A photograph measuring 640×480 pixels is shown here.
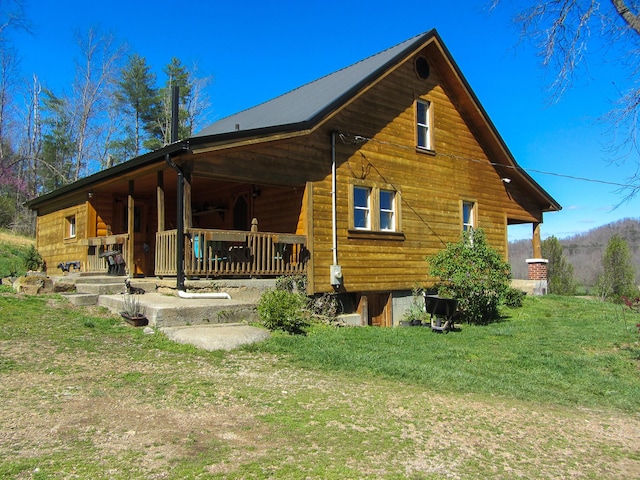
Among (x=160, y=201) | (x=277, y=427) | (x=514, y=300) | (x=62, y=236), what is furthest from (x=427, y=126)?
(x=277, y=427)

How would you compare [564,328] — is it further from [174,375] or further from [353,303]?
[174,375]

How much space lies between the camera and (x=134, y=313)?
9.16 meters

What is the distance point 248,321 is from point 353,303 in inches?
189

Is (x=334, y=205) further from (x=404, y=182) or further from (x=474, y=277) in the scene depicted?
(x=474, y=277)

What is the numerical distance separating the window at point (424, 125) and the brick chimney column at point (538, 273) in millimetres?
7245

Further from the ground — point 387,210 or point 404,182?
point 404,182

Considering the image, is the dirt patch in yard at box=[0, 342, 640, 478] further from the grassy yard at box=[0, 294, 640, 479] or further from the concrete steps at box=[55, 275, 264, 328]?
the concrete steps at box=[55, 275, 264, 328]

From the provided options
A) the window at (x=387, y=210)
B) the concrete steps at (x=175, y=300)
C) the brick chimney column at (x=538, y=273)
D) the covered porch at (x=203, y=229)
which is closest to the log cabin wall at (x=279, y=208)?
the covered porch at (x=203, y=229)

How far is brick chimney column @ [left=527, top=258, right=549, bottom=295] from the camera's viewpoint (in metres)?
20.1

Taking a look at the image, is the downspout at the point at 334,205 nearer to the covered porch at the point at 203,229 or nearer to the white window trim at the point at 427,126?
the covered porch at the point at 203,229

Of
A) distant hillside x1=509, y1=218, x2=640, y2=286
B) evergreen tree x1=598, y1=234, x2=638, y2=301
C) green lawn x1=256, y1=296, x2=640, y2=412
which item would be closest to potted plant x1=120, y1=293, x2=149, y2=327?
green lawn x1=256, y1=296, x2=640, y2=412

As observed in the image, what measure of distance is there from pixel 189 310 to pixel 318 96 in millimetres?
8069

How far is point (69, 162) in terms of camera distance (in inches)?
1582

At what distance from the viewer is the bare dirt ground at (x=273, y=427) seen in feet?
13.2
